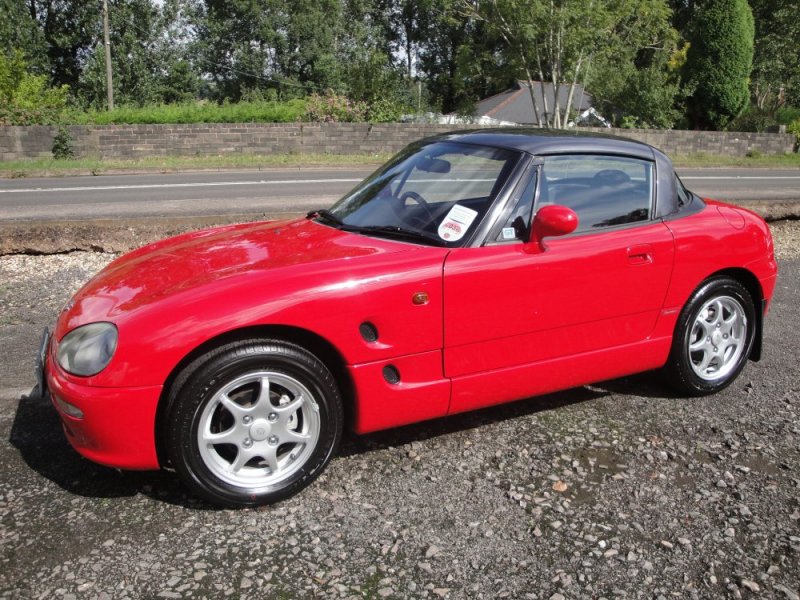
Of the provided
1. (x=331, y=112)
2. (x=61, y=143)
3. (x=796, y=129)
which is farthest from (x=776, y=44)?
(x=61, y=143)

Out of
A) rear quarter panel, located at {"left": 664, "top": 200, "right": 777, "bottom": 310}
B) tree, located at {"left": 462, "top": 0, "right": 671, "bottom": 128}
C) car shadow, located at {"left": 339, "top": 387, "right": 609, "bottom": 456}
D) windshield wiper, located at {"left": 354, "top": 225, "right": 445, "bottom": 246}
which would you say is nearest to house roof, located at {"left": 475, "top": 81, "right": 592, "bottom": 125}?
tree, located at {"left": 462, "top": 0, "right": 671, "bottom": 128}

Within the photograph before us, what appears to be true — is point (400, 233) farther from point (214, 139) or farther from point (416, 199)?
point (214, 139)

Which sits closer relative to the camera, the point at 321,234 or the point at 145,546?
the point at 145,546

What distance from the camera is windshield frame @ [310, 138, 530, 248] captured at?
3312mm

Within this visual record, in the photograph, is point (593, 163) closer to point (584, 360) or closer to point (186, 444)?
point (584, 360)

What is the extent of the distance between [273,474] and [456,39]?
190ft

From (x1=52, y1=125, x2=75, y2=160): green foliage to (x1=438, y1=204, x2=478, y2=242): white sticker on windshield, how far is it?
68.4 feet

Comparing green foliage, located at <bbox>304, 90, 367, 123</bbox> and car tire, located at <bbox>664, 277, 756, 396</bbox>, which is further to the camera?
green foliage, located at <bbox>304, 90, 367, 123</bbox>

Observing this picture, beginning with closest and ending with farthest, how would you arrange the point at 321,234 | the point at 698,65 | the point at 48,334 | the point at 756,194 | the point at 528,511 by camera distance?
the point at 528,511
the point at 48,334
the point at 321,234
the point at 756,194
the point at 698,65

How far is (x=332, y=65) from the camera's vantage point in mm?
55719

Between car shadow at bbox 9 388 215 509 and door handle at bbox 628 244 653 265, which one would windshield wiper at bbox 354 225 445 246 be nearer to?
door handle at bbox 628 244 653 265

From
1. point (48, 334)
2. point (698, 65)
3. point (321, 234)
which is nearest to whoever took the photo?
point (48, 334)

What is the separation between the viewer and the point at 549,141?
3.66m

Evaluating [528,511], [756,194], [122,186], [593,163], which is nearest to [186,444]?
[528,511]
